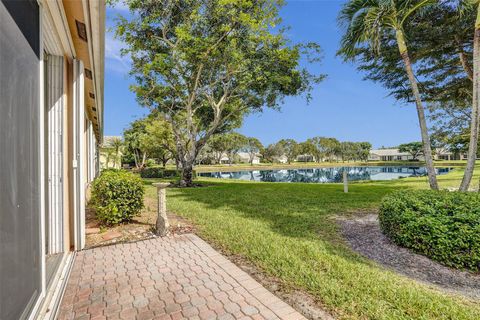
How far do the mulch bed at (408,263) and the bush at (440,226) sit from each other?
148 mm

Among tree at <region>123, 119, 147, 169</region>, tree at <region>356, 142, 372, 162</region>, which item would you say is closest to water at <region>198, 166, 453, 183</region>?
tree at <region>123, 119, 147, 169</region>

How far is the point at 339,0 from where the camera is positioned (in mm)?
6082

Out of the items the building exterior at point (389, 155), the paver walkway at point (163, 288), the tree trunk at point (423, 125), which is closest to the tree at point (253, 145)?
the building exterior at point (389, 155)


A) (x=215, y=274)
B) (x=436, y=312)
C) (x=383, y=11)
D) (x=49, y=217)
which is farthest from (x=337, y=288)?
(x=383, y=11)

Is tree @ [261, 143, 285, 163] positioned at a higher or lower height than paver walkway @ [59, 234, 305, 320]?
higher

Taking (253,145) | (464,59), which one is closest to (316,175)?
(464,59)

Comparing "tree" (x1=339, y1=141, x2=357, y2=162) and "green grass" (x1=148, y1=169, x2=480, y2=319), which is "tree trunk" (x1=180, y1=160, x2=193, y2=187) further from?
"tree" (x1=339, y1=141, x2=357, y2=162)

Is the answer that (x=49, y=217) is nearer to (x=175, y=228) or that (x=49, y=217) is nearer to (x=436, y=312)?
(x=175, y=228)

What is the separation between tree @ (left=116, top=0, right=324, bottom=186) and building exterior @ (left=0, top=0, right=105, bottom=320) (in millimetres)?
7880

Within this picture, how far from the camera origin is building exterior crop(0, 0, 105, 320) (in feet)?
5.38

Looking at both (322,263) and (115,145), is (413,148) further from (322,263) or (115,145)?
(322,263)

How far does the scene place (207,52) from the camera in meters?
11.0

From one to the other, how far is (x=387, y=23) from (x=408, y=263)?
519 centimetres

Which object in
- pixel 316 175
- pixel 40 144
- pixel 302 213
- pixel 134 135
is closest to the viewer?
pixel 40 144
